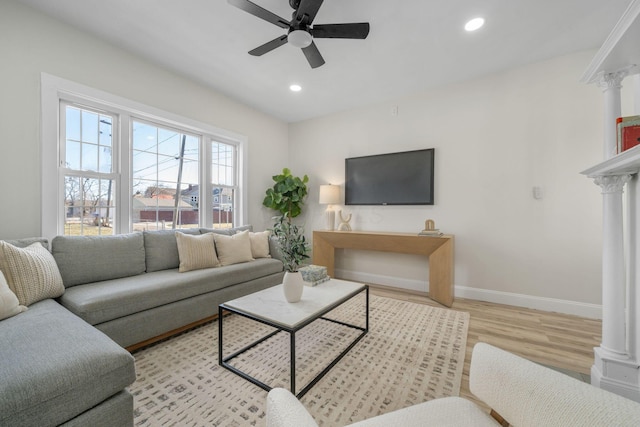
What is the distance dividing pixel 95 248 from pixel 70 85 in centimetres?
151

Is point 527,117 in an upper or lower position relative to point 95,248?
upper

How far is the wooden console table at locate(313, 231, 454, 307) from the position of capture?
291 cm

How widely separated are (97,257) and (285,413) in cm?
236

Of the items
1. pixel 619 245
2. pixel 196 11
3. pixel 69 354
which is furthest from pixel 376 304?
pixel 196 11

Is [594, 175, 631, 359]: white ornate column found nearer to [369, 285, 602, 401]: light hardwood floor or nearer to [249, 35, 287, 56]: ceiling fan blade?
[369, 285, 602, 401]: light hardwood floor

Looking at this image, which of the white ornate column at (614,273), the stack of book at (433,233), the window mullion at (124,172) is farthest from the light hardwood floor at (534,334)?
the window mullion at (124,172)

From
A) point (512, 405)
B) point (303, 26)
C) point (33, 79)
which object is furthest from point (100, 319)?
point (303, 26)

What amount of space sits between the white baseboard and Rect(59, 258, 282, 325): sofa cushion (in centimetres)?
209

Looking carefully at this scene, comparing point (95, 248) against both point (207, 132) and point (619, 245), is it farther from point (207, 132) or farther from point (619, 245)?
point (619, 245)

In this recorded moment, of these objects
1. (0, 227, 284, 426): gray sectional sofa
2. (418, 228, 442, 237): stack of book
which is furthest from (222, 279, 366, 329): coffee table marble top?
(418, 228, 442, 237): stack of book

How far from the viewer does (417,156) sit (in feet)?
11.4

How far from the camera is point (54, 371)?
0.98 meters

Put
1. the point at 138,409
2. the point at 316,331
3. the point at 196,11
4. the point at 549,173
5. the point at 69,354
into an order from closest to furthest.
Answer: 1. the point at 69,354
2. the point at 138,409
3. the point at 196,11
4. the point at 316,331
5. the point at 549,173

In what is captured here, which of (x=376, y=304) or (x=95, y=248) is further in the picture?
(x=376, y=304)
